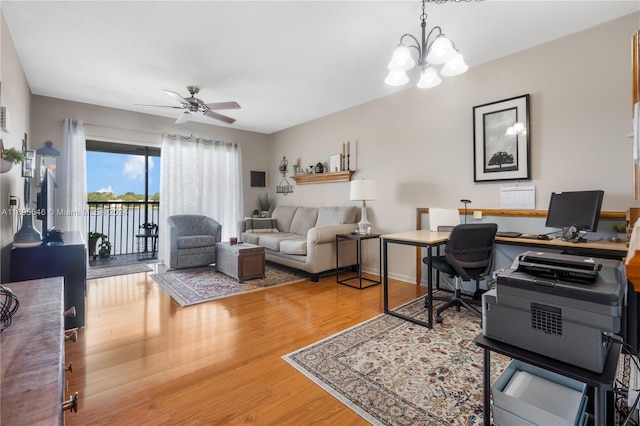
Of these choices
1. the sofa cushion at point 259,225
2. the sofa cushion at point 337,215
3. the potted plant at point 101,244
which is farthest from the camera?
the sofa cushion at point 259,225

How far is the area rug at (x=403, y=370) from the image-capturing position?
154cm

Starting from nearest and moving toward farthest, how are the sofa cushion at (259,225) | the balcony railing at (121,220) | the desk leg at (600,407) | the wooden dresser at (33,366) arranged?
the wooden dresser at (33,366), the desk leg at (600,407), the sofa cushion at (259,225), the balcony railing at (121,220)

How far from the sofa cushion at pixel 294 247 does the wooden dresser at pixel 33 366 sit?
2.89m

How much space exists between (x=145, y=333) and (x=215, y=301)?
83 cm

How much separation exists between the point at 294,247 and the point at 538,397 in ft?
10.3

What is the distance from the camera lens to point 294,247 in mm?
4133

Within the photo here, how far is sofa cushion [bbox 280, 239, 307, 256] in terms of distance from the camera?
4.05 m

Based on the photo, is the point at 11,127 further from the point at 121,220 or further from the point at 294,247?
the point at 121,220

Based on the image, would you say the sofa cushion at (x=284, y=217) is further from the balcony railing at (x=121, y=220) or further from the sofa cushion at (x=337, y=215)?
the balcony railing at (x=121, y=220)

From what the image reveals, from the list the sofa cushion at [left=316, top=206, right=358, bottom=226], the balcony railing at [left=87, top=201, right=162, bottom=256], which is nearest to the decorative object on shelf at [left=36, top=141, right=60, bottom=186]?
the balcony railing at [left=87, top=201, right=162, bottom=256]

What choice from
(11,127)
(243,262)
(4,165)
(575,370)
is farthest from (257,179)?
(575,370)

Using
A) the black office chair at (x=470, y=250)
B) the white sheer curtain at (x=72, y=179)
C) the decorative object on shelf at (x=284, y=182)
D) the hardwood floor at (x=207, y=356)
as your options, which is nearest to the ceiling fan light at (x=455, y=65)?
the black office chair at (x=470, y=250)

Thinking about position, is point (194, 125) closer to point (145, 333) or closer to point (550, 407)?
point (145, 333)

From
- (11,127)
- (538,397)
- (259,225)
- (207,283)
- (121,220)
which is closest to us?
(538,397)
